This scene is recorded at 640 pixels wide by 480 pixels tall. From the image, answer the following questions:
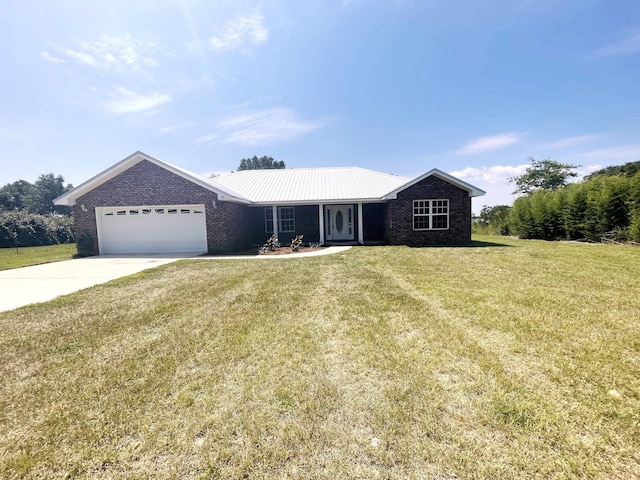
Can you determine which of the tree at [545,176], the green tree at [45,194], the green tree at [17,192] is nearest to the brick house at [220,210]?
the tree at [545,176]

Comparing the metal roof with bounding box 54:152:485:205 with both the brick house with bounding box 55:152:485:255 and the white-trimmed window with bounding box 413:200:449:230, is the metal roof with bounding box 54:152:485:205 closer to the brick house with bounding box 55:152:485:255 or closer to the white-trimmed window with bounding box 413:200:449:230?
the brick house with bounding box 55:152:485:255

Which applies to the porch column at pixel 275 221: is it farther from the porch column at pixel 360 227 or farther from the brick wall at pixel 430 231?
the brick wall at pixel 430 231

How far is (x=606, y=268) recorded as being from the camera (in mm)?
7863

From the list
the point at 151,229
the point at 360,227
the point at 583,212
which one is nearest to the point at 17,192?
the point at 151,229

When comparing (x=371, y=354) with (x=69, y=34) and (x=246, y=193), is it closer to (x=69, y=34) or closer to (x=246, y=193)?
(x=69, y=34)

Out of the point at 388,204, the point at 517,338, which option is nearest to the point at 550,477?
the point at 517,338

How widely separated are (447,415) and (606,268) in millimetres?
8731

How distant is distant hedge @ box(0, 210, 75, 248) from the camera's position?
20.9m

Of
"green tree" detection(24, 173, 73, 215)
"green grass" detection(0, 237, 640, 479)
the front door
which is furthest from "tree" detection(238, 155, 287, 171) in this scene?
"green grass" detection(0, 237, 640, 479)

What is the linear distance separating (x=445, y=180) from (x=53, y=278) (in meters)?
15.8

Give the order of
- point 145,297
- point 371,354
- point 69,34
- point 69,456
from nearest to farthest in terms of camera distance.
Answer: point 69,456, point 371,354, point 145,297, point 69,34

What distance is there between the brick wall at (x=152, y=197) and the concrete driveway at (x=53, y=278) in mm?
3090

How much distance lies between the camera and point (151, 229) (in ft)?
45.5

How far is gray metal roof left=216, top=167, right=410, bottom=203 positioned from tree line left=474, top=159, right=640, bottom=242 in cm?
839
